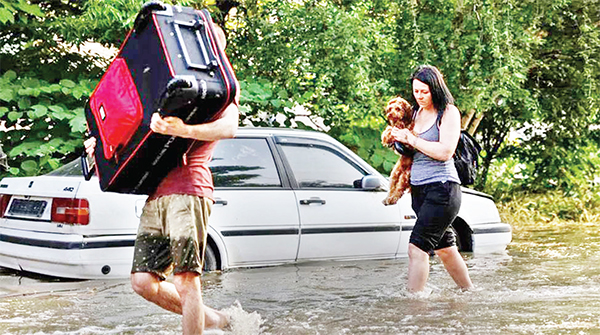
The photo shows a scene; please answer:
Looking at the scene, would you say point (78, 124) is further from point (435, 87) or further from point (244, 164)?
point (435, 87)

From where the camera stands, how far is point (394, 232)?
7.98 m

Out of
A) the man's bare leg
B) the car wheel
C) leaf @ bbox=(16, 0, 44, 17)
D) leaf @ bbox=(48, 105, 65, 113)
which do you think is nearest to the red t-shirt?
the man's bare leg

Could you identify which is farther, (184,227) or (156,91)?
(184,227)

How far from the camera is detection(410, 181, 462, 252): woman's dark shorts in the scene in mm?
5676

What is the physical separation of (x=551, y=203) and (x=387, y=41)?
16.1 feet

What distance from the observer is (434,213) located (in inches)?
224

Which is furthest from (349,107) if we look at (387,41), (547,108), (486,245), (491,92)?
(547,108)

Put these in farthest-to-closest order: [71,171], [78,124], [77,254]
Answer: [78,124] < [71,171] < [77,254]

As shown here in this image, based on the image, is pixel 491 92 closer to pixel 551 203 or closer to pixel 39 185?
pixel 551 203

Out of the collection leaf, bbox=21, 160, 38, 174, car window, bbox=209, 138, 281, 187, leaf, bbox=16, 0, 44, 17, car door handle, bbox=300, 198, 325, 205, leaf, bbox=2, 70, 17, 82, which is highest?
leaf, bbox=16, 0, 44, 17

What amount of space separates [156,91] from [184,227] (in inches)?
26.6

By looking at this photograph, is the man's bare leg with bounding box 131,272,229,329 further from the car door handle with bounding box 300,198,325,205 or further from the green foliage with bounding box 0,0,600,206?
the green foliage with bounding box 0,0,600,206

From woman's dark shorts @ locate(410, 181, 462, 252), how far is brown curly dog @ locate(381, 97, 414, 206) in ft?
0.80

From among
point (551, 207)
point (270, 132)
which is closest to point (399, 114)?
point (270, 132)
